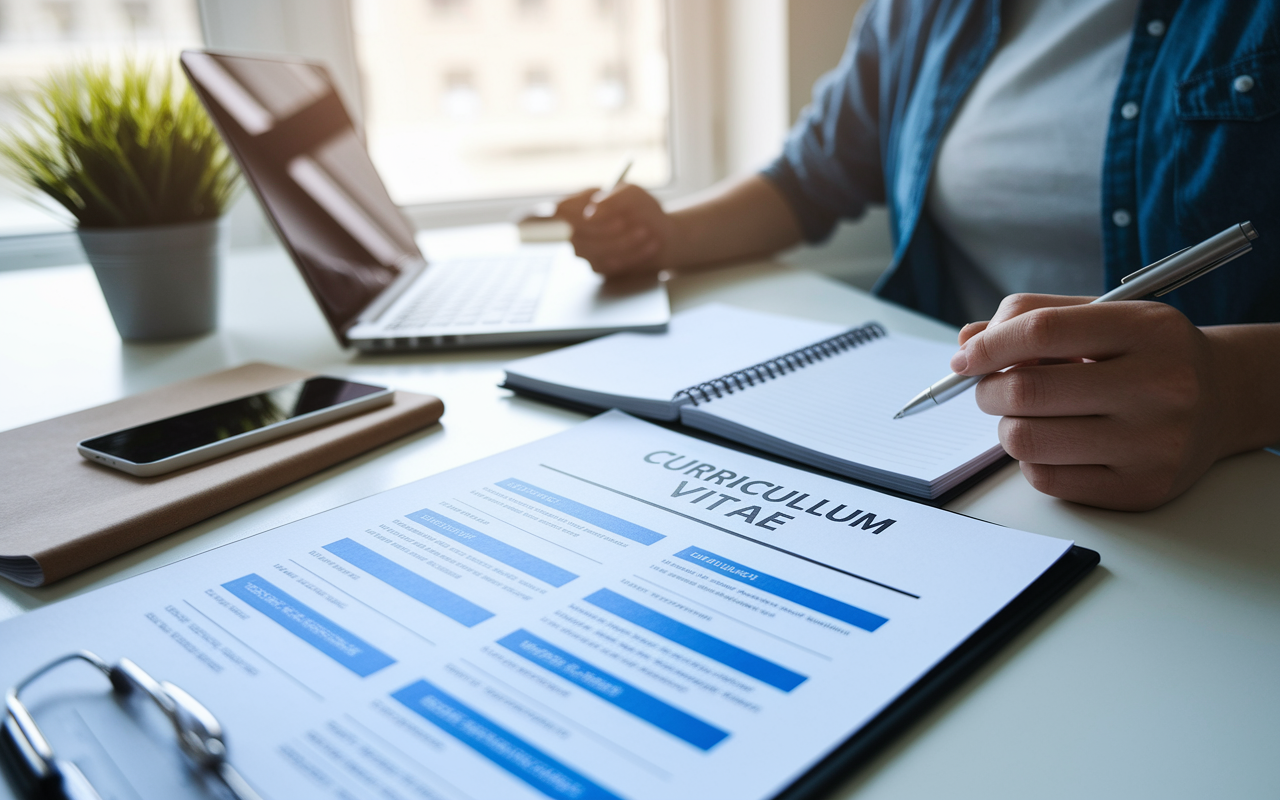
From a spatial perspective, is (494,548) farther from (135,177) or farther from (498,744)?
(135,177)

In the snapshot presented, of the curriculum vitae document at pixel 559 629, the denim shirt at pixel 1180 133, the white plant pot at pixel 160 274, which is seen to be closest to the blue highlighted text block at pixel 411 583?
the curriculum vitae document at pixel 559 629

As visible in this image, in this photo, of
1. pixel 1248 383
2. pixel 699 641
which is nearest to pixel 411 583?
pixel 699 641

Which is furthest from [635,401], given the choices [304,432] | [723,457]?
[304,432]

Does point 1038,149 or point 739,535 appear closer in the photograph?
point 739,535

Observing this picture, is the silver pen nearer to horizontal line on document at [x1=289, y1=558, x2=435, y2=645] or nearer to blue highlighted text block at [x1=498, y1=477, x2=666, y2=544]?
blue highlighted text block at [x1=498, y1=477, x2=666, y2=544]

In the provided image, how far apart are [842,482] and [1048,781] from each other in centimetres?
20

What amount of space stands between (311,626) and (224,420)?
0.25 m

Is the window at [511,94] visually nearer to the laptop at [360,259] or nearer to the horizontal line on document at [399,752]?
the laptop at [360,259]

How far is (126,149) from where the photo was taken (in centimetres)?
72

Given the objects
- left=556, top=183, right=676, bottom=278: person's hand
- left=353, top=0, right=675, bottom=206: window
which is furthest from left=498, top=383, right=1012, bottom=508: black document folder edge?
left=353, top=0, right=675, bottom=206: window

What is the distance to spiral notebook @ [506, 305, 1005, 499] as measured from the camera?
1.50ft

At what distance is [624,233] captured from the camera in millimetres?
936

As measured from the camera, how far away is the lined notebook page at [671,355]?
0.58 meters

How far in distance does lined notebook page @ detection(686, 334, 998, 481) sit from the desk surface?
0.03m
